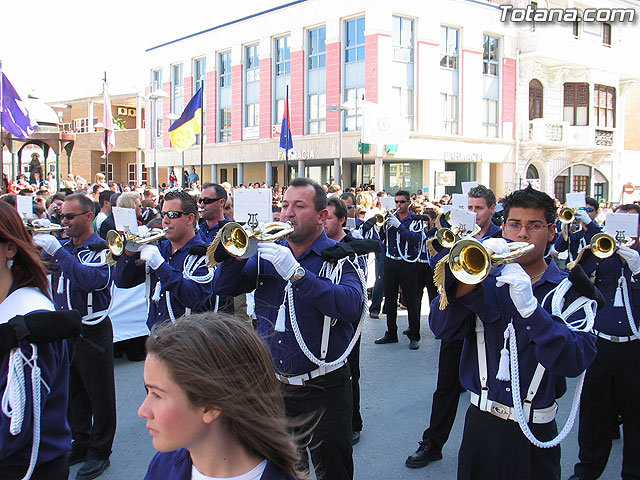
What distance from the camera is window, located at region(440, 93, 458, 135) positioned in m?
28.4

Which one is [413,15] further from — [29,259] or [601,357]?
[29,259]

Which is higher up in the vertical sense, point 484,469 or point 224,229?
point 224,229

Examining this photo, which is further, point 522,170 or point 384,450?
point 522,170

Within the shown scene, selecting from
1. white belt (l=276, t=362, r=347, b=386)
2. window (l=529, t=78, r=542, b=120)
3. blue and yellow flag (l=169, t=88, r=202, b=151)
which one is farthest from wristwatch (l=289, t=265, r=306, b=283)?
window (l=529, t=78, r=542, b=120)

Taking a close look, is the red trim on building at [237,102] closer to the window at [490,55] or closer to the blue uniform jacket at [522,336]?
the window at [490,55]

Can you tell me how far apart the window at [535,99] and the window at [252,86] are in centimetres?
1485

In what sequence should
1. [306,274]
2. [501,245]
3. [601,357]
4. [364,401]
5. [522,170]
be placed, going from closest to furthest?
[501,245]
[306,274]
[601,357]
[364,401]
[522,170]

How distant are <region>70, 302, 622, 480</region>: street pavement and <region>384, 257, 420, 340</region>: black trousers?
0.30m

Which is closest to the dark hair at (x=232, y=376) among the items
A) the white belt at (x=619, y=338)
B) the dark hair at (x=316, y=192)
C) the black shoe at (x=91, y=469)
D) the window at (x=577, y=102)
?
the dark hair at (x=316, y=192)

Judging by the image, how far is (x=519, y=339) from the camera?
2.83m

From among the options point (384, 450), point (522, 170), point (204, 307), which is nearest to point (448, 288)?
point (204, 307)

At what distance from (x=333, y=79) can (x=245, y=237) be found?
84.6ft

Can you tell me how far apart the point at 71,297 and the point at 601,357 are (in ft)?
13.8

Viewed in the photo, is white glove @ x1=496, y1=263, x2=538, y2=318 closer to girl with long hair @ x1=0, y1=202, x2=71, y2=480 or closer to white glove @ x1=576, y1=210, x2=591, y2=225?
girl with long hair @ x1=0, y1=202, x2=71, y2=480
